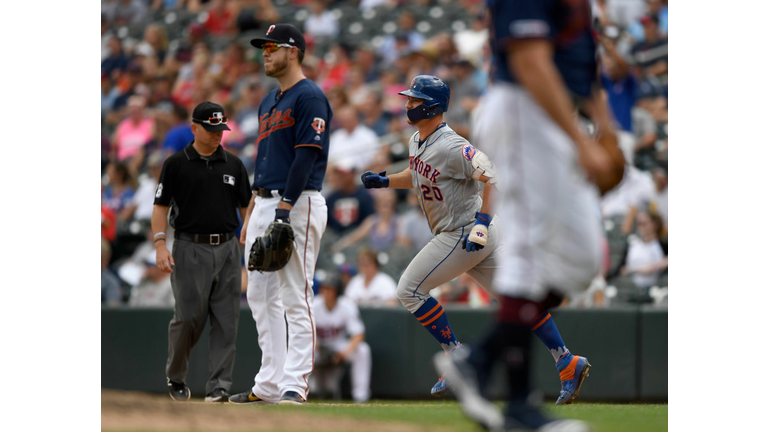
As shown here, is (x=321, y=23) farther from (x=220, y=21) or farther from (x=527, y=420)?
(x=527, y=420)

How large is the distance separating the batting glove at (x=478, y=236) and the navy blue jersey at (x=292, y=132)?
1012mm

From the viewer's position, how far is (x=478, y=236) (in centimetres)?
427

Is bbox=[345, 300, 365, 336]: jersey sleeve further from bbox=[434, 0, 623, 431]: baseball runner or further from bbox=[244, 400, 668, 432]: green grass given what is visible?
bbox=[434, 0, 623, 431]: baseball runner

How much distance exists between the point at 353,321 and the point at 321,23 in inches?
320

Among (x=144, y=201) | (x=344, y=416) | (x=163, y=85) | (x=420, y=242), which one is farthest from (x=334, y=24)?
(x=344, y=416)

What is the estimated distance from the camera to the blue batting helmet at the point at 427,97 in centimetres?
471

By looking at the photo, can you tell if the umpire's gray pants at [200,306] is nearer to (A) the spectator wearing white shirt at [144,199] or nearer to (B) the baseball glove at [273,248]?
(B) the baseball glove at [273,248]

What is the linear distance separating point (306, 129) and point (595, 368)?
4.03 m

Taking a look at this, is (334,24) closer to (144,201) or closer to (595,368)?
(144,201)

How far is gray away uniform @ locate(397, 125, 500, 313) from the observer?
4555 mm

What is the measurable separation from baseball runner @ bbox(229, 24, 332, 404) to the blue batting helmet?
53cm

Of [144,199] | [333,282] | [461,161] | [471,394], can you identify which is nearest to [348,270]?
[333,282]

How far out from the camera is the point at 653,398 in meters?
7.04

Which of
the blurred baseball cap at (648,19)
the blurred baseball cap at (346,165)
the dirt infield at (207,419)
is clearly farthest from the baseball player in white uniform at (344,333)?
the blurred baseball cap at (648,19)
